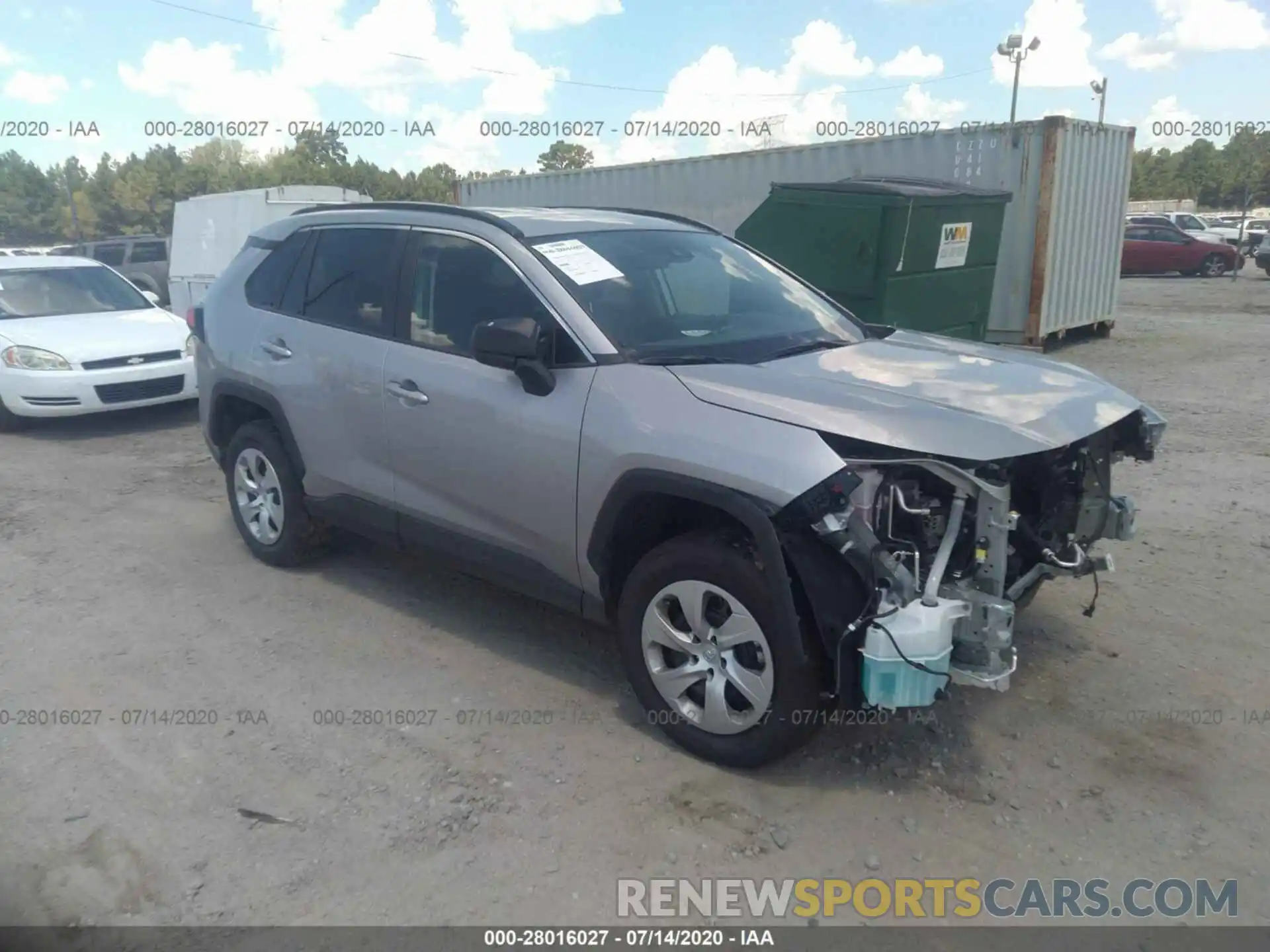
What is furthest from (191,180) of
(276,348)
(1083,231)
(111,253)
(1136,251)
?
(276,348)

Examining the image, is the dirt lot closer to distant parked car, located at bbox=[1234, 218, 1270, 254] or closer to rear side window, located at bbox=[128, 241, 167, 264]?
rear side window, located at bbox=[128, 241, 167, 264]

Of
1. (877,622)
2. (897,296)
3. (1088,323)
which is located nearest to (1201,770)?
(877,622)

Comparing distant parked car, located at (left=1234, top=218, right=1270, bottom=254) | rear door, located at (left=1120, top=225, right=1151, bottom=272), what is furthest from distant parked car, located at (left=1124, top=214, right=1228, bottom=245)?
distant parked car, located at (left=1234, top=218, right=1270, bottom=254)

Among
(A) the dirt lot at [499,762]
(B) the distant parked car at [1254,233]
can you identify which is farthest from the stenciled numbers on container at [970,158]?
(B) the distant parked car at [1254,233]

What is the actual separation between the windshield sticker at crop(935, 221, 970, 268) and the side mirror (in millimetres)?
6840

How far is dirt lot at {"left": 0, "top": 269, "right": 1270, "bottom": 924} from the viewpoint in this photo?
3016 millimetres

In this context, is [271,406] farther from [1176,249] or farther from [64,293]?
[1176,249]


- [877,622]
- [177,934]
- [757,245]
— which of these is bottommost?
[177,934]

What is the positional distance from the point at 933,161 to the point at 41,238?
48619 millimetres

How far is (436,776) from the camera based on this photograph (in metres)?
3.52

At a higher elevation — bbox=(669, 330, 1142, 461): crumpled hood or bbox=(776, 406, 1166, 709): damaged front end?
bbox=(669, 330, 1142, 461): crumpled hood

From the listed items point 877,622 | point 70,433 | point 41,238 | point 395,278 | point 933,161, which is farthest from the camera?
point 41,238

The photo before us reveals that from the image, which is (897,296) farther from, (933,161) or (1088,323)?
(1088,323)

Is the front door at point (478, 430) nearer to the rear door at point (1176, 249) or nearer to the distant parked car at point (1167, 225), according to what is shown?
the distant parked car at point (1167, 225)
